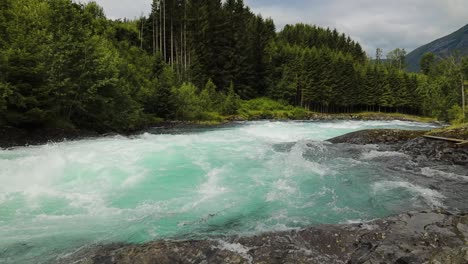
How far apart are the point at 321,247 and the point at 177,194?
16.5 feet

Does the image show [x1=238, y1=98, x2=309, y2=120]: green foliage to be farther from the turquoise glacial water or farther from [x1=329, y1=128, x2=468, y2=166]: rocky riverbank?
the turquoise glacial water

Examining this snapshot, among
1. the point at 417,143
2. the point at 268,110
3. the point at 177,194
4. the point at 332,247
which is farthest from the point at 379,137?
the point at 268,110

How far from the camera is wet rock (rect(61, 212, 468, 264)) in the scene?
5254 mm

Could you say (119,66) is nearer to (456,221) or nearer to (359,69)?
(456,221)

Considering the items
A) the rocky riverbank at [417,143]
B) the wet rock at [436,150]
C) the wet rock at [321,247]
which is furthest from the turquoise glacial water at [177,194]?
the rocky riverbank at [417,143]

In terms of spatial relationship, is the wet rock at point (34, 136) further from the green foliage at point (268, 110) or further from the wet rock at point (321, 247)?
the green foliage at point (268, 110)

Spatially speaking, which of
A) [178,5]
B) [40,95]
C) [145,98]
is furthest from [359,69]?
[40,95]

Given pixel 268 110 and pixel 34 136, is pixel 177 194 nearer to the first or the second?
pixel 34 136

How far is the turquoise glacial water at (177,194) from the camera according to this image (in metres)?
6.95

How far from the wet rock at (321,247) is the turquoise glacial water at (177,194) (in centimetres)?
74

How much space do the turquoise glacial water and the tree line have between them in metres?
6.16

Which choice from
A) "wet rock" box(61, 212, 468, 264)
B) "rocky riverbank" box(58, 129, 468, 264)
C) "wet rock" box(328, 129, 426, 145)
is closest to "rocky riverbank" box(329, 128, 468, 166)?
"wet rock" box(328, 129, 426, 145)

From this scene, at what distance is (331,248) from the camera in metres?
5.76

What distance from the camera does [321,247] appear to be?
19.1 ft
